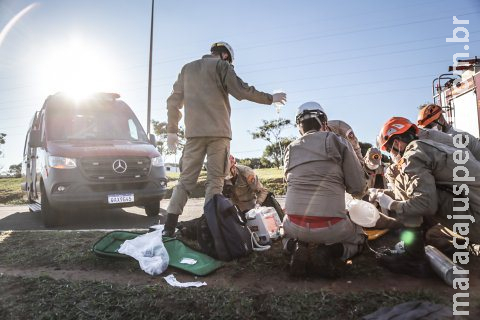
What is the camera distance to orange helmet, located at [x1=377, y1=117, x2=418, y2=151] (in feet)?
10.3

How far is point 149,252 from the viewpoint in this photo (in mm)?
3389

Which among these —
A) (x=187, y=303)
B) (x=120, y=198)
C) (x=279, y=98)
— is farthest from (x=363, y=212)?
(x=120, y=198)

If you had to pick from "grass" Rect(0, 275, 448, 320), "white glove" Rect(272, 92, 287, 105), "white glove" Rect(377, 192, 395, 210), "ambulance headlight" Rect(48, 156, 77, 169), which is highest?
"white glove" Rect(272, 92, 287, 105)

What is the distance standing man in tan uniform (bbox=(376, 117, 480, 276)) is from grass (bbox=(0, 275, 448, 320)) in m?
0.58

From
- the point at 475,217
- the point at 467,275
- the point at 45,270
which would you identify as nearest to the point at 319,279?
the point at 467,275

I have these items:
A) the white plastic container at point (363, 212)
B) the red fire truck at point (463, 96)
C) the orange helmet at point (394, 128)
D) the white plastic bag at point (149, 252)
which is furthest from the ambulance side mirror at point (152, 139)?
the red fire truck at point (463, 96)

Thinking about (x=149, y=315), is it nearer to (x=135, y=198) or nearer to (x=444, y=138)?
(x=444, y=138)

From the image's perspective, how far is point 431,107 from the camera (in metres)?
5.21

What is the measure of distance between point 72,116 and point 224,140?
4.05 metres

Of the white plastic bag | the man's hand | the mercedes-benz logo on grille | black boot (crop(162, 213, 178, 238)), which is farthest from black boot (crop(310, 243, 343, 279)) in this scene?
the mercedes-benz logo on grille

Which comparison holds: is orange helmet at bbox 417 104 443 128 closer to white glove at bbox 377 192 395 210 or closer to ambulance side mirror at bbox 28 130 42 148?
white glove at bbox 377 192 395 210

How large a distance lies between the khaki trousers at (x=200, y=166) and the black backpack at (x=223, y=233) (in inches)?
18.2

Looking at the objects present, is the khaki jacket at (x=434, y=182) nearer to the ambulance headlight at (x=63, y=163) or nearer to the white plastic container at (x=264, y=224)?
the white plastic container at (x=264, y=224)

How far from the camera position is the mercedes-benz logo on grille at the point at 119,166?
20.4 ft
